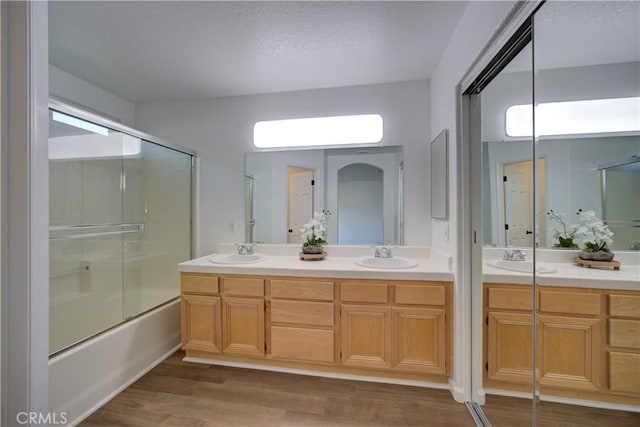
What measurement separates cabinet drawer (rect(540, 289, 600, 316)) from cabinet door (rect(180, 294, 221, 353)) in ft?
6.88

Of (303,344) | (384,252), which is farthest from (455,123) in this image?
(303,344)

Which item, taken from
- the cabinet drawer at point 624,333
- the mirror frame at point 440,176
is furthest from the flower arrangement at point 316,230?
the cabinet drawer at point 624,333

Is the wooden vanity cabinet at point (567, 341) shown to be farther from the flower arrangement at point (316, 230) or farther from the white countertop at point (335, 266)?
the flower arrangement at point (316, 230)

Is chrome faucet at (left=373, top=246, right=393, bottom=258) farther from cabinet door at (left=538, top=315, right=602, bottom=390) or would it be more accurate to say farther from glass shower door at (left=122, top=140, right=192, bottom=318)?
glass shower door at (left=122, top=140, right=192, bottom=318)

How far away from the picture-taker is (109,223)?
2332mm

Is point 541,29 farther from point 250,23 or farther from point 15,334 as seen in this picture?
point 15,334

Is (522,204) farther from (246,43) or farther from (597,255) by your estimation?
(246,43)

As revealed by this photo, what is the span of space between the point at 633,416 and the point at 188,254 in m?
3.06

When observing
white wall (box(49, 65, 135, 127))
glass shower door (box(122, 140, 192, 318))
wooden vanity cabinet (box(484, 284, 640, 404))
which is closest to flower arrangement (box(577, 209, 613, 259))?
wooden vanity cabinet (box(484, 284, 640, 404))

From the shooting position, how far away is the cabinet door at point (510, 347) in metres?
1.33

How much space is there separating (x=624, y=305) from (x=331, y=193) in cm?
196

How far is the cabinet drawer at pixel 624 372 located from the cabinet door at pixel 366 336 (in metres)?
1.14

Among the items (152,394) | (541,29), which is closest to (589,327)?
(541,29)

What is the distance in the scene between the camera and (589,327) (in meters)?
1.10
